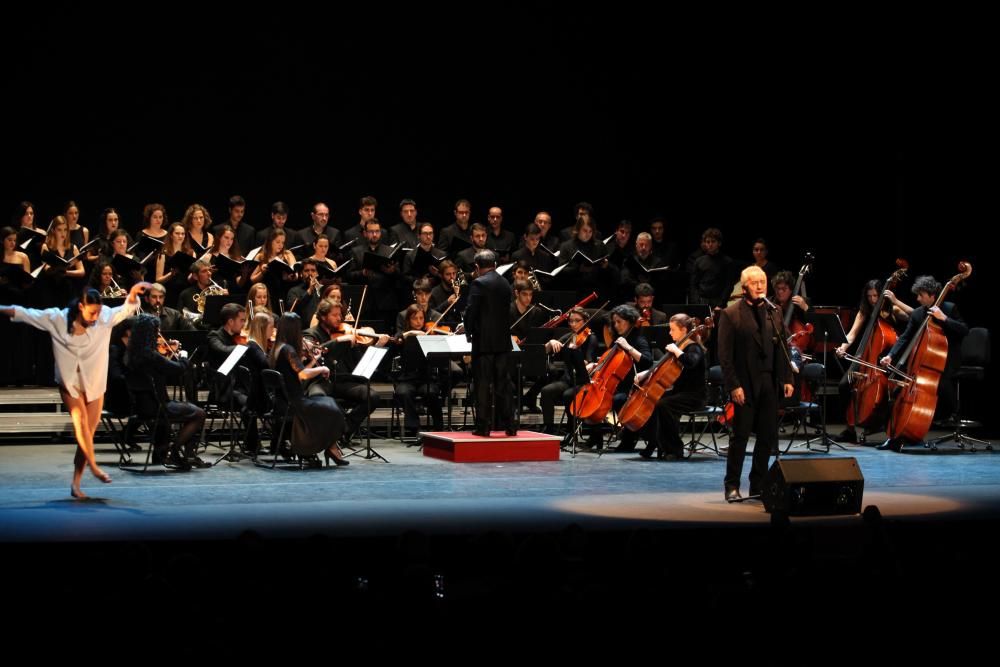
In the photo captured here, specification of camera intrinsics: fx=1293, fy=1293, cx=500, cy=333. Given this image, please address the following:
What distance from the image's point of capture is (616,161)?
15.0 m

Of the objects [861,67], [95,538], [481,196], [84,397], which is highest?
[861,67]

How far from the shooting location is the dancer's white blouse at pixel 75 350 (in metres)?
7.97

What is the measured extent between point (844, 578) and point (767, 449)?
12.2 feet

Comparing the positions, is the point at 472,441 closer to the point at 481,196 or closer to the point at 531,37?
the point at 481,196

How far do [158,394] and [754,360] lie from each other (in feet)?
14.2

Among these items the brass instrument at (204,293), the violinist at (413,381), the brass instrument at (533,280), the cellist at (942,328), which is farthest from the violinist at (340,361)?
the cellist at (942,328)

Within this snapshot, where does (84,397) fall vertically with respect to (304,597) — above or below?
above

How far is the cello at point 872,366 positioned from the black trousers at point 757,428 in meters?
3.38

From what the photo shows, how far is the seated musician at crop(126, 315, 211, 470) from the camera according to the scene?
30.2 ft

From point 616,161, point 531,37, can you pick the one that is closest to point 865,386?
point 616,161

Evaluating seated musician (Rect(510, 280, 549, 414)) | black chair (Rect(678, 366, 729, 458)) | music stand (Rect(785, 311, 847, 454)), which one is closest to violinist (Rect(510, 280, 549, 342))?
seated musician (Rect(510, 280, 549, 414))

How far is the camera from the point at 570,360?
1117cm

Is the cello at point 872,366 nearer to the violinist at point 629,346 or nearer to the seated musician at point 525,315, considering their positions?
the violinist at point 629,346

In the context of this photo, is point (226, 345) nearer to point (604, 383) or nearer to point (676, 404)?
point (604, 383)
